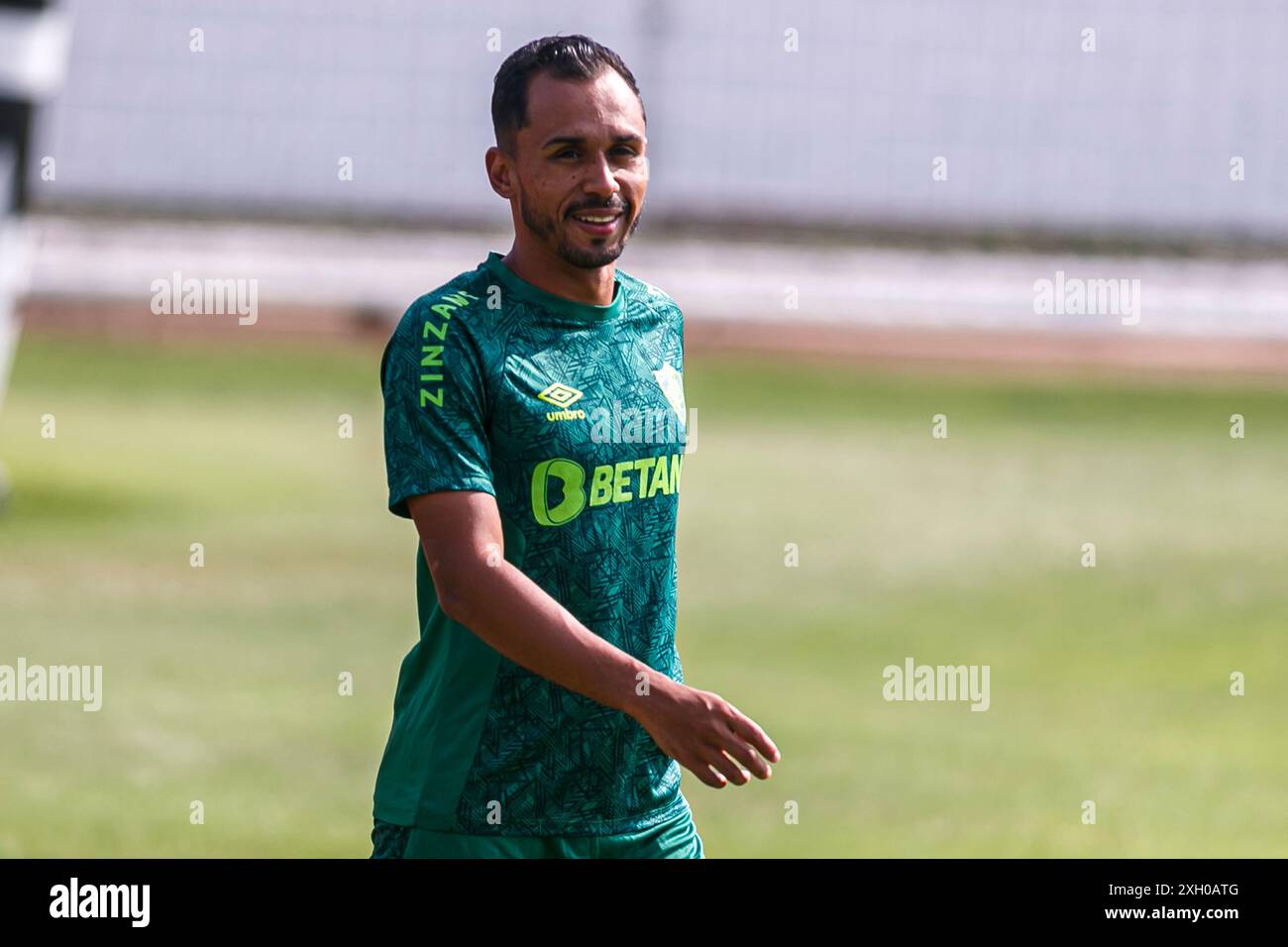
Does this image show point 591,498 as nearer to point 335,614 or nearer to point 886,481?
point 335,614

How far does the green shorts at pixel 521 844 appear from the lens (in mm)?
3258

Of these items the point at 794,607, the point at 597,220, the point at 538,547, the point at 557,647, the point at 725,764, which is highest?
the point at 597,220

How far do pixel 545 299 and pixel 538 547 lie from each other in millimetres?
422

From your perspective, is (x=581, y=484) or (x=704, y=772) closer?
(x=704, y=772)

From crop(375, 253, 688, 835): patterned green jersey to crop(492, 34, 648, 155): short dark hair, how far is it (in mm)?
242

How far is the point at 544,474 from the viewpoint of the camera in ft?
10.7

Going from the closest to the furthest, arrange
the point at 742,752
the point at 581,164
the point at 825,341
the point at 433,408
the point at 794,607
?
the point at 742,752
the point at 433,408
the point at 581,164
the point at 794,607
the point at 825,341

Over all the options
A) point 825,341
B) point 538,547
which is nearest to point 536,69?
point 538,547

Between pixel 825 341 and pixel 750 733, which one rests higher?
pixel 750 733

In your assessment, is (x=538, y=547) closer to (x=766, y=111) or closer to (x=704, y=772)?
(x=704, y=772)

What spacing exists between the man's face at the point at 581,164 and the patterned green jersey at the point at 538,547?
0.12m

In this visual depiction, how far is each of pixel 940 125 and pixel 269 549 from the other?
20.0 metres

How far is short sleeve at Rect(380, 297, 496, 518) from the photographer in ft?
10.2

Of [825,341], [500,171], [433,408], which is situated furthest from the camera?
[825,341]
